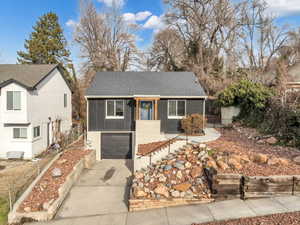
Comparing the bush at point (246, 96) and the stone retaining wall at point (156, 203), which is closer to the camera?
the stone retaining wall at point (156, 203)

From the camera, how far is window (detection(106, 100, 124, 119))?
13.4 m

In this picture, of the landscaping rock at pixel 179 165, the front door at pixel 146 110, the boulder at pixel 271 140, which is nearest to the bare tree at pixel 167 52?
the front door at pixel 146 110

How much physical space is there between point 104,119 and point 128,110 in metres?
→ 1.85

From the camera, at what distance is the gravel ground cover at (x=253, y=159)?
666cm

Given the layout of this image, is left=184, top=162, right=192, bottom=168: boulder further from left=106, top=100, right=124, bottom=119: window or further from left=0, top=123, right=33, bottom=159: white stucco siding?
left=0, top=123, right=33, bottom=159: white stucco siding

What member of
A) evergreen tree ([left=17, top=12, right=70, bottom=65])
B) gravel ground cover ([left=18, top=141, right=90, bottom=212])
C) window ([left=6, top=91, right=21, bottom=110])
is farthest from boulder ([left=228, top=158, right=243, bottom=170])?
evergreen tree ([left=17, top=12, right=70, bottom=65])

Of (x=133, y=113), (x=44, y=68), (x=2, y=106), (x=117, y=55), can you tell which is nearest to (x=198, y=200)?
(x=133, y=113)

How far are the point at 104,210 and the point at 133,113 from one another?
295 inches

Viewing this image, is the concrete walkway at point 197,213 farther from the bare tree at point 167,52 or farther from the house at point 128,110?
the bare tree at point 167,52

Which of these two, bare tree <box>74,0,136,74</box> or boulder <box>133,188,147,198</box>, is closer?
boulder <box>133,188,147,198</box>

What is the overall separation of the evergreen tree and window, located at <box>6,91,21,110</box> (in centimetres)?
1635

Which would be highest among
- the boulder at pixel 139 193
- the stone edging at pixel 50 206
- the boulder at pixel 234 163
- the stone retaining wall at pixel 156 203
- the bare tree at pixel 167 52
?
the bare tree at pixel 167 52

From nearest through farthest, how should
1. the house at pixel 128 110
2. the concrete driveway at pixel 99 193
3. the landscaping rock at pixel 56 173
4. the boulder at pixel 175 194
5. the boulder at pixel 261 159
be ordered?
the boulder at pixel 175 194
the concrete driveway at pixel 99 193
the boulder at pixel 261 159
the landscaping rock at pixel 56 173
the house at pixel 128 110

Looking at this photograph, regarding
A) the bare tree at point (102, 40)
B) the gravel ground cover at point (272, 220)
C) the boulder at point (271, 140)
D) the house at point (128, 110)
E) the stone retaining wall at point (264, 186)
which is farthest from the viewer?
the bare tree at point (102, 40)
